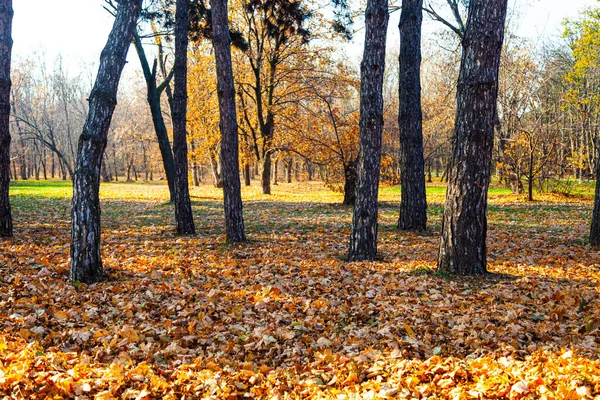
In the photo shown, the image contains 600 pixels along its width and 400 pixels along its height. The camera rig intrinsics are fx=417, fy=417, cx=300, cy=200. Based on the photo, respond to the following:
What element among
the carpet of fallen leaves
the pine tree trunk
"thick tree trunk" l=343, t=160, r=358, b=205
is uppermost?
the pine tree trunk

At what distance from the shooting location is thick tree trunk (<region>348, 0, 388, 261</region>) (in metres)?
7.03

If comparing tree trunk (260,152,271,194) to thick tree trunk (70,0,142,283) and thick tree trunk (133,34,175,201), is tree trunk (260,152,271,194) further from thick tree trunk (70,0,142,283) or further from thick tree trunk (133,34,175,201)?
thick tree trunk (70,0,142,283)

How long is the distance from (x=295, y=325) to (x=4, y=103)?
26.9 ft

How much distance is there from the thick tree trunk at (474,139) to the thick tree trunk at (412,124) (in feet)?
14.4

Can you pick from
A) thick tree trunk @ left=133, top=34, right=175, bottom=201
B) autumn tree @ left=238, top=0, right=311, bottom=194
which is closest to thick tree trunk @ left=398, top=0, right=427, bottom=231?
thick tree trunk @ left=133, top=34, right=175, bottom=201

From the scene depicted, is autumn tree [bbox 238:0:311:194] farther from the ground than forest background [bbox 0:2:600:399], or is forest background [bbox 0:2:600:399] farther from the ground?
autumn tree [bbox 238:0:311:194]

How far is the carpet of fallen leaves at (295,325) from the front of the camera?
3.42 m

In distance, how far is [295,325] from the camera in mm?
A: 4785

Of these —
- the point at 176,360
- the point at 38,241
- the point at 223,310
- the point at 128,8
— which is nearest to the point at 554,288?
the point at 223,310

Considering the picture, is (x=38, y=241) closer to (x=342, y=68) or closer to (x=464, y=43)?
(x=464, y=43)

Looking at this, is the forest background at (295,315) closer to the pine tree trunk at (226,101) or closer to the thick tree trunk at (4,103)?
the thick tree trunk at (4,103)

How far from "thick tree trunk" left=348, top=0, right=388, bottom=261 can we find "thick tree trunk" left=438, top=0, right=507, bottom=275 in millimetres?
1495

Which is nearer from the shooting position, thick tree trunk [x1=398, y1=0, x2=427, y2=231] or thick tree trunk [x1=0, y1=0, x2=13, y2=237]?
thick tree trunk [x1=0, y1=0, x2=13, y2=237]

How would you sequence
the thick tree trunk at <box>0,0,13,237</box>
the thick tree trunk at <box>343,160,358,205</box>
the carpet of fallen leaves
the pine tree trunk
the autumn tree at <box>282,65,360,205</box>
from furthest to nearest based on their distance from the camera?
the autumn tree at <box>282,65,360,205</box> → the thick tree trunk at <box>343,160,358,205</box> → the thick tree trunk at <box>0,0,13,237</box> → the pine tree trunk → the carpet of fallen leaves
